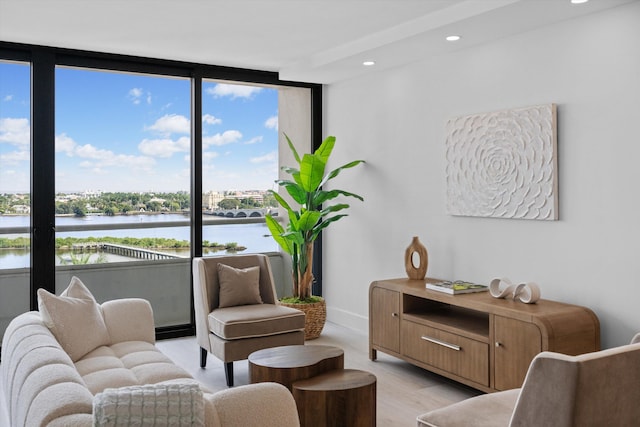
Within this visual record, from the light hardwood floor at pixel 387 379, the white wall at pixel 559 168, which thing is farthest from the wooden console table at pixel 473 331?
the white wall at pixel 559 168

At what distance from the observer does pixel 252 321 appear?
13.3 feet

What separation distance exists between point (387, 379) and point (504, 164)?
1717mm

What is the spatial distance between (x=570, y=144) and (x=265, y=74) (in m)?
3.18

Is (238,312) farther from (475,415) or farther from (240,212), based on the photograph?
(475,415)

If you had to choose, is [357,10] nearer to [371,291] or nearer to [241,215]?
[371,291]

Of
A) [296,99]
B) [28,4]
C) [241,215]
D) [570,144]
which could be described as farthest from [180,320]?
[570,144]

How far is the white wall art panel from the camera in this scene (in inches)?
149

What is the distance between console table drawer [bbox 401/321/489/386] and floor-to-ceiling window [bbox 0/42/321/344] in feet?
7.40

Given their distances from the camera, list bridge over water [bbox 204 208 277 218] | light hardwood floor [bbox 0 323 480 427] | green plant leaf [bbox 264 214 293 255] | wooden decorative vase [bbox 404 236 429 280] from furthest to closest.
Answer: bridge over water [bbox 204 208 277 218] → green plant leaf [bbox 264 214 293 255] → wooden decorative vase [bbox 404 236 429 280] → light hardwood floor [bbox 0 323 480 427]

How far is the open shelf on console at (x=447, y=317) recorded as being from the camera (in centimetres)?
379

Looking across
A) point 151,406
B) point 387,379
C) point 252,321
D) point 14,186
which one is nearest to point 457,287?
point 387,379

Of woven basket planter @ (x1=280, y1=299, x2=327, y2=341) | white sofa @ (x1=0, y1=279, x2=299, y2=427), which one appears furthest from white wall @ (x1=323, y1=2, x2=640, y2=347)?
white sofa @ (x1=0, y1=279, x2=299, y2=427)

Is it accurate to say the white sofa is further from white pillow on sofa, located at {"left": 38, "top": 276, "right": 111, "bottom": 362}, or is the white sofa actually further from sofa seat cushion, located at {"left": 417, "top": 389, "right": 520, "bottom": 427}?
sofa seat cushion, located at {"left": 417, "top": 389, "right": 520, "bottom": 427}

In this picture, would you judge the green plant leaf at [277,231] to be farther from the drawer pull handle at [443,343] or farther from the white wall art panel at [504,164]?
the drawer pull handle at [443,343]
